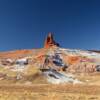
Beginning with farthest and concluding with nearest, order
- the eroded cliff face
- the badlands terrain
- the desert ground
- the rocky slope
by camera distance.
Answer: the eroded cliff face, the rocky slope, the badlands terrain, the desert ground

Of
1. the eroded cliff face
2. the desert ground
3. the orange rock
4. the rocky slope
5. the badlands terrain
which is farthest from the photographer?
the orange rock

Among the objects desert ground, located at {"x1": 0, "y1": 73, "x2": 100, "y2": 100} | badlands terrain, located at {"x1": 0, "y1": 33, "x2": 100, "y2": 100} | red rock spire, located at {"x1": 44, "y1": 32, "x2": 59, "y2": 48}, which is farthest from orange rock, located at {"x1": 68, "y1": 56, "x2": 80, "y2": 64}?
desert ground, located at {"x1": 0, "y1": 73, "x2": 100, "y2": 100}

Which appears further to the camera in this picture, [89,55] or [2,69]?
[89,55]

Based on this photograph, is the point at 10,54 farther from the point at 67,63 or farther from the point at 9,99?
the point at 9,99

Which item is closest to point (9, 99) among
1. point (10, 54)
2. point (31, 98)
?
point (31, 98)

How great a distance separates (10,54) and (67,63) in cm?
2940

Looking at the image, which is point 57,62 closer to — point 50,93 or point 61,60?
point 61,60

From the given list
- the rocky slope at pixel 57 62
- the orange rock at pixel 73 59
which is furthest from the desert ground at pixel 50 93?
the orange rock at pixel 73 59

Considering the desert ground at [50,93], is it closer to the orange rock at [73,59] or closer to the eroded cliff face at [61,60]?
the eroded cliff face at [61,60]

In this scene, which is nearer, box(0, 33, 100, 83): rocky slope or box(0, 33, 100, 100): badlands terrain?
box(0, 33, 100, 100): badlands terrain

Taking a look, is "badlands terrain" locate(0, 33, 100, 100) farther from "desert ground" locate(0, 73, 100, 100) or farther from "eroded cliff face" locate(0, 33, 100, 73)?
"desert ground" locate(0, 73, 100, 100)

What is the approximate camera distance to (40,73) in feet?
276

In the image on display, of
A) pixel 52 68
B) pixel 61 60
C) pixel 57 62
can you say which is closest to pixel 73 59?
pixel 61 60

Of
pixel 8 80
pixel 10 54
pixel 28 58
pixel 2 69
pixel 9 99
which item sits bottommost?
pixel 9 99
